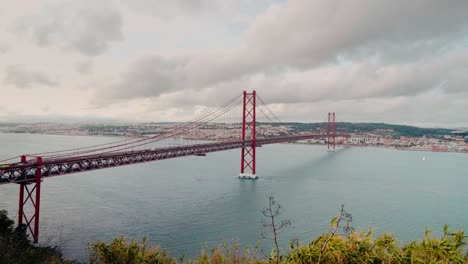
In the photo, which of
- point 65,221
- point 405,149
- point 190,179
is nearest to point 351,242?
point 65,221

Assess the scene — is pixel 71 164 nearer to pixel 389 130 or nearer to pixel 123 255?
pixel 123 255

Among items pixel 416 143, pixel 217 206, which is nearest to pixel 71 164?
pixel 217 206

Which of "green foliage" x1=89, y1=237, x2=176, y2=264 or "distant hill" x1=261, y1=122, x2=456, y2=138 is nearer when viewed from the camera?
"green foliage" x1=89, y1=237, x2=176, y2=264

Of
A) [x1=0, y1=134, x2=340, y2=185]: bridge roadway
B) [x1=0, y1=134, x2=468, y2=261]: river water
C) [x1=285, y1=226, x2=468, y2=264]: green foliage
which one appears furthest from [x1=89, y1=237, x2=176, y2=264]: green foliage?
[x1=0, y1=134, x2=340, y2=185]: bridge roadway

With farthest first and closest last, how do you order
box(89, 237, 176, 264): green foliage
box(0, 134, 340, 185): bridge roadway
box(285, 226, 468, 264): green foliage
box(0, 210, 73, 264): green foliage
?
box(0, 134, 340, 185): bridge roadway
box(0, 210, 73, 264): green foliage
box(89, 237, 176, 264): green foliage
box(285, 226, 468, 264): green foliage

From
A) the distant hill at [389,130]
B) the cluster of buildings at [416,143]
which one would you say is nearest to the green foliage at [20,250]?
the cluster of buildings at [416,143]

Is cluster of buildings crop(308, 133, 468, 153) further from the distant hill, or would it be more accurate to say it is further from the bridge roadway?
the bridge roadway

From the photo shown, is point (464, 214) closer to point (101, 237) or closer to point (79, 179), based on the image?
point (101, 237)
